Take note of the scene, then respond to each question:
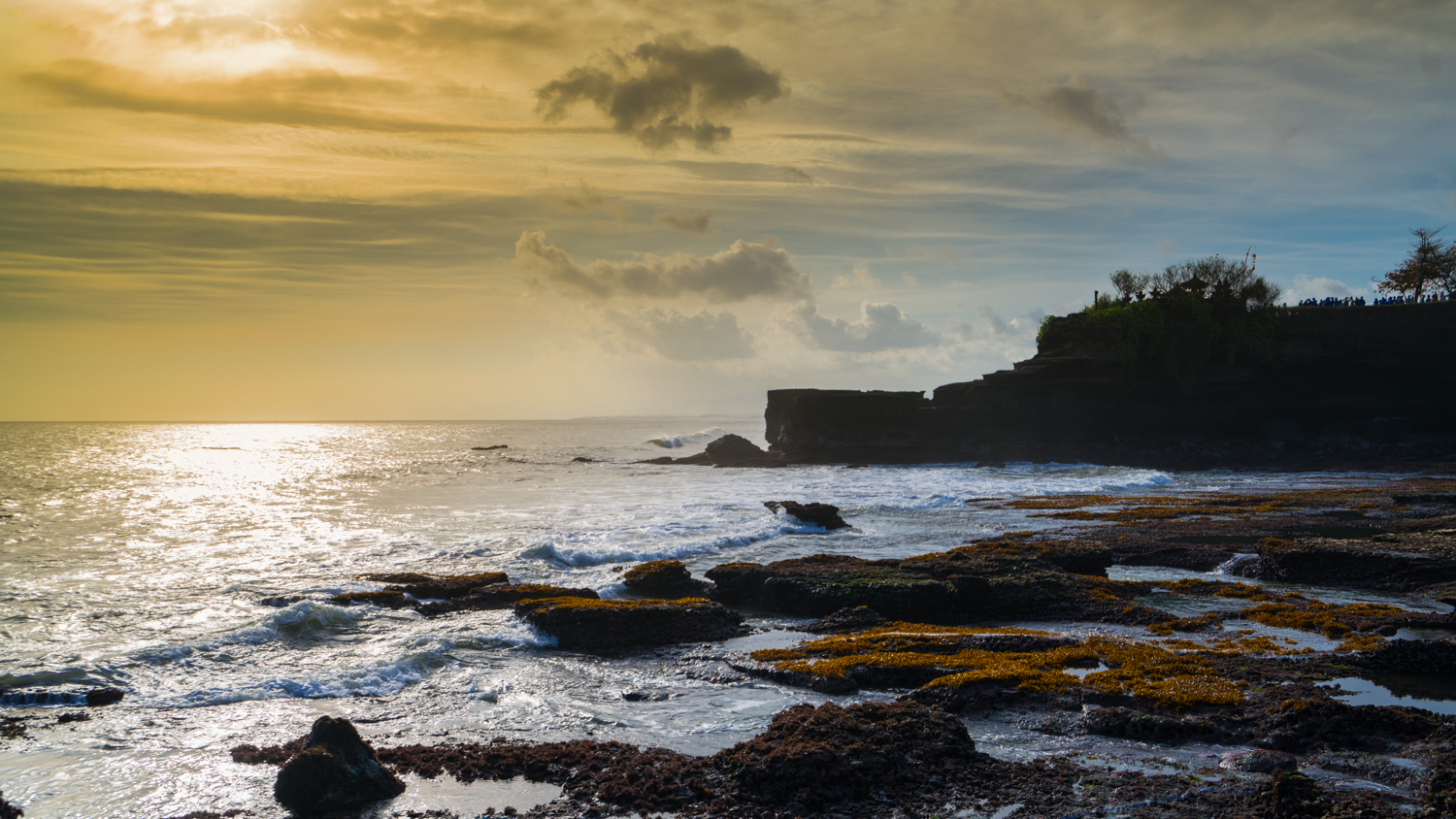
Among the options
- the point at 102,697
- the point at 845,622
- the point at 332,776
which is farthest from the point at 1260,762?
the point at 102,697

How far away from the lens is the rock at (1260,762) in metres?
7.15

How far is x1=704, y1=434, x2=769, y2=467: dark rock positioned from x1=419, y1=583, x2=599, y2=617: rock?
48.8 metres

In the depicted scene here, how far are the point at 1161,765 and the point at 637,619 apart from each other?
8816mm

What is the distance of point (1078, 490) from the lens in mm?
40688

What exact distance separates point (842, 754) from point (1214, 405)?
213 feet

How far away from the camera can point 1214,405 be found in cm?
Result: 6044

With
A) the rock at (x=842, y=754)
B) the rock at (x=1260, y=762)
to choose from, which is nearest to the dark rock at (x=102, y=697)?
the rock at (x=842, y=754)

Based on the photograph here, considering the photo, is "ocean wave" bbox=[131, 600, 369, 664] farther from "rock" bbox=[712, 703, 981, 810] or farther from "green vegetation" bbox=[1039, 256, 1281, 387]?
"green vegetation" bbox=[1039, 256, 1281, 387]

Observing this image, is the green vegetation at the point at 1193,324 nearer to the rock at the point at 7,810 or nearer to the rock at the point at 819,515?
the rock at the point at 819,515

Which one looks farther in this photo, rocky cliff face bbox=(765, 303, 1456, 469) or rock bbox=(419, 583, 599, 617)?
rocky cliff face bbox=(765, 303, 1456, 469)

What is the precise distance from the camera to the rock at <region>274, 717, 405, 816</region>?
24.2 ft

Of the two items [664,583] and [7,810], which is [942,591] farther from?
[7,810]

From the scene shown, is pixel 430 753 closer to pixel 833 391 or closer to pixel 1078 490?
pixel 1078 490

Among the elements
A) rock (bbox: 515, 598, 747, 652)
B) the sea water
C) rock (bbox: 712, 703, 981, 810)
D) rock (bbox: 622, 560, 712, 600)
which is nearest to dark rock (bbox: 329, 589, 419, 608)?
the sea water
